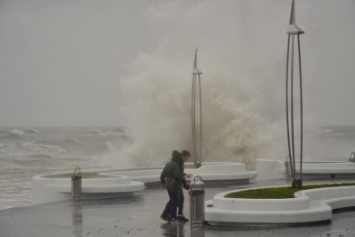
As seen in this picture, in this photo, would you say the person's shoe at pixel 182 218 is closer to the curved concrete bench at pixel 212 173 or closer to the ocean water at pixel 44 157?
the curved concrete bench at pixel 212 173

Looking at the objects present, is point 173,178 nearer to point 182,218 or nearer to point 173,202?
point 173,202

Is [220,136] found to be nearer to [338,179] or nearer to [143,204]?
[338,179]

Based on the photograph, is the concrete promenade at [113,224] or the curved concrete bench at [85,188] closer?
the concrete promenade at [113,224]

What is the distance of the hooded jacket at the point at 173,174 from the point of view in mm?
11945

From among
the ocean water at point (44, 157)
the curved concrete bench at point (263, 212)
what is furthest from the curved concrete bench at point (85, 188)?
the curved concrete bench at point (263, 212)

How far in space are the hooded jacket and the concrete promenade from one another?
618mm

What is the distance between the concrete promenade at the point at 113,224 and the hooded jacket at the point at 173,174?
24.3 inches

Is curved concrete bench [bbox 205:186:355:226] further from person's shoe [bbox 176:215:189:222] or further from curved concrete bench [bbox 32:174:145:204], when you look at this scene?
curved concrete bench [bbox 32:174:145:204]

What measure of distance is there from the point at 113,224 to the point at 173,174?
1.25 metres

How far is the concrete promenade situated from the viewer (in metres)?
10.6

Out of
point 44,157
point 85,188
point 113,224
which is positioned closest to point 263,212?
point 113,224

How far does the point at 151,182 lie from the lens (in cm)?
2020

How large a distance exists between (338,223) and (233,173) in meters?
9.21

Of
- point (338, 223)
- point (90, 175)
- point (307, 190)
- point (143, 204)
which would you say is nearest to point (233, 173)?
point (90, 175)
